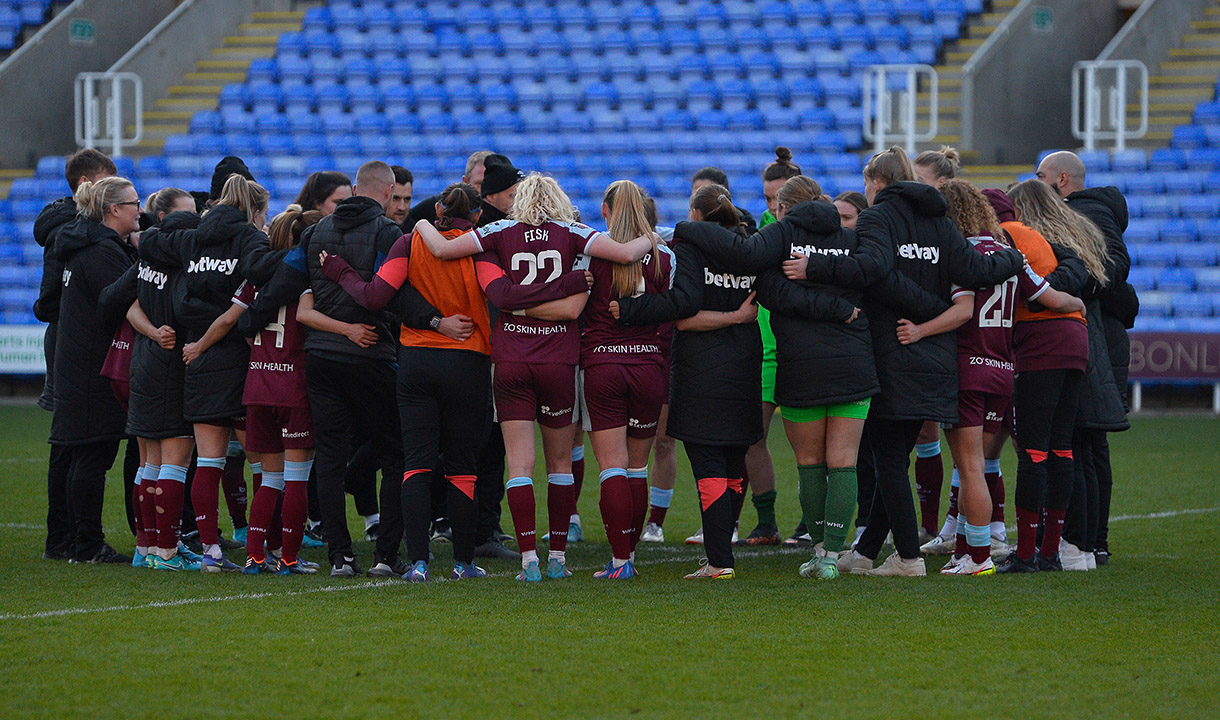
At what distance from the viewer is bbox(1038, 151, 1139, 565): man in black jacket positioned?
7.21 metres

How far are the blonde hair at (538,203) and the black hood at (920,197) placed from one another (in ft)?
4.99

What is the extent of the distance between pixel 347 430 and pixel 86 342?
1670 millimetres

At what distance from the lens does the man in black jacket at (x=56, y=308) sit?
7402 millimetres

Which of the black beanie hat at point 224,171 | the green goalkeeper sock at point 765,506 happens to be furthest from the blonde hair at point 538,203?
the green goalkeeper sock at point 765,506

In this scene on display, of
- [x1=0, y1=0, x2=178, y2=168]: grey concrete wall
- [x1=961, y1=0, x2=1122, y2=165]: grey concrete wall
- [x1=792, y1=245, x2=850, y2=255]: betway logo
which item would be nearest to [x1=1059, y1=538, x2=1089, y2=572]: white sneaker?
[x1=792, y1=245, x2=850, y2=255]: betway logo

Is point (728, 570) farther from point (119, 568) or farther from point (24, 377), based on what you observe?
point (24, 377)

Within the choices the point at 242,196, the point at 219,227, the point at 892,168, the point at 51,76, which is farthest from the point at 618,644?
the point at 51,76

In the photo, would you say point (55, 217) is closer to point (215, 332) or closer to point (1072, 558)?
point (215, 332)

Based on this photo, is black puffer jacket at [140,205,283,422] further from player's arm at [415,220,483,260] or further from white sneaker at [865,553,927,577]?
white sneaker at [865,553,927,577]

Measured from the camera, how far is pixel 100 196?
24.0 feet

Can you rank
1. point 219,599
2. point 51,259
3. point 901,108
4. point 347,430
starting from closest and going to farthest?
point 219,599 → point 347,430 → point 51,259 → point 901,108

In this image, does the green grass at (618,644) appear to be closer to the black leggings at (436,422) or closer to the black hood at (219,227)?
the black leggings at (436,422)

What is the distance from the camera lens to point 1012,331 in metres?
6.84

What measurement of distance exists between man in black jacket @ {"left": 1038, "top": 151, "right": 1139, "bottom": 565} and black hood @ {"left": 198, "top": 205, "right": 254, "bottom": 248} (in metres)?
4.05
